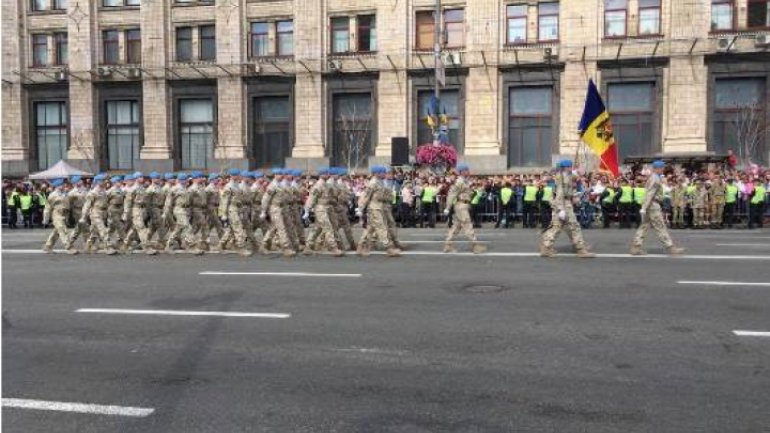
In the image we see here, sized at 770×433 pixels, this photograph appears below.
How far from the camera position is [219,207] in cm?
1628

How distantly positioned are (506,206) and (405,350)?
16.5m

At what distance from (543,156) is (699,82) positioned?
25.3 feet

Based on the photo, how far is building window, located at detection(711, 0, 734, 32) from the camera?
31641 mm

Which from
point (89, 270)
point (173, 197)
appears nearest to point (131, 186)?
point (173, 197)

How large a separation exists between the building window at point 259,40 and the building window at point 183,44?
12.3 feet

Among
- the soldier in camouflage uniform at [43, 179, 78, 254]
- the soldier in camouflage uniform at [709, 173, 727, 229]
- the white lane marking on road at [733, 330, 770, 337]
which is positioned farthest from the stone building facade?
the white lane marking on road at [733, 330, 770, 337]

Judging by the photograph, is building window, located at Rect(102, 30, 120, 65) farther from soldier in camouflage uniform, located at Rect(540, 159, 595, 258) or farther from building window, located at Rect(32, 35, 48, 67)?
soldier in camouflage uniform, located at Rect(540, 159, 595, 258)

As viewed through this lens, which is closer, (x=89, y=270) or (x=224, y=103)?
(x=89, y=270)

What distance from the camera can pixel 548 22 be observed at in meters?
33.8

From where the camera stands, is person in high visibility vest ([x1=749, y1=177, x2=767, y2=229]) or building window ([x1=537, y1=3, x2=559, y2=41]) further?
building window ([x1=537, y1=3, x2=559, y2=41])

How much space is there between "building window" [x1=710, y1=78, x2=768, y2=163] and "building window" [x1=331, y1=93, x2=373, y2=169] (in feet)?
54.7

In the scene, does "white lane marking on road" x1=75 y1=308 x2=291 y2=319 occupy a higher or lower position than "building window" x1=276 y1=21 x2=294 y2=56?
lower

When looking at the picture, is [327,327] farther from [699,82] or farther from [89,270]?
[699,82]

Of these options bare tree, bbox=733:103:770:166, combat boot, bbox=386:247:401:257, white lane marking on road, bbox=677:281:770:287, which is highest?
bare tree, bbox=733:103:770:166
